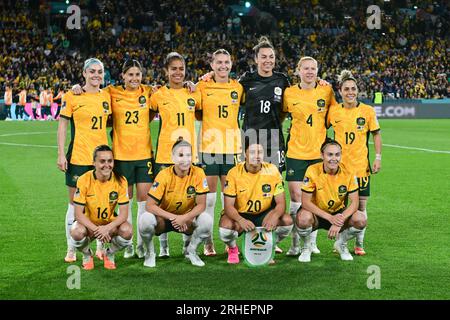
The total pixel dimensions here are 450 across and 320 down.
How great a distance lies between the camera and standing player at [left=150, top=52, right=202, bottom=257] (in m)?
6.76

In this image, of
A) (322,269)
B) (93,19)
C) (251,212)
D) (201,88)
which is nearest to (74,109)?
(201,88)

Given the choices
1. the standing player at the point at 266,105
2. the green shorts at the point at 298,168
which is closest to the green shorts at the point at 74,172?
the standing player at the point at 266,105

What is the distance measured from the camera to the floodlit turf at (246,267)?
546 cm

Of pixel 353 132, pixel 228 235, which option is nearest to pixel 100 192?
pixel 228 235

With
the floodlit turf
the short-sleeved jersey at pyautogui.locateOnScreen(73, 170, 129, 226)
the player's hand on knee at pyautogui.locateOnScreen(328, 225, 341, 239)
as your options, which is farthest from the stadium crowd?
the player's hand on knee at pyautogui.locateOnScreen(328, 225, 341, 239)

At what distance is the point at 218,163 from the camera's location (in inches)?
276

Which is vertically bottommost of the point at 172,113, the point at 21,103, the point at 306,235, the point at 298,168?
the point at 306,235

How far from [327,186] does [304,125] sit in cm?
74

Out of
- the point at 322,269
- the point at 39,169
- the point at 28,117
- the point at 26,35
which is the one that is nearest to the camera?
the point at 322,269

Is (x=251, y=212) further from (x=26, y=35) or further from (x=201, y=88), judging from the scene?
(x=26, y=35)

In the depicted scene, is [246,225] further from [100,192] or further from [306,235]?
[100,192]

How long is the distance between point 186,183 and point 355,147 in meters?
1.76

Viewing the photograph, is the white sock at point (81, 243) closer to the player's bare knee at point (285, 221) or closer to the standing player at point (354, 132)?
the player's bare knee at point (285, 221)

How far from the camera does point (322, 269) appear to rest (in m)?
6.26
